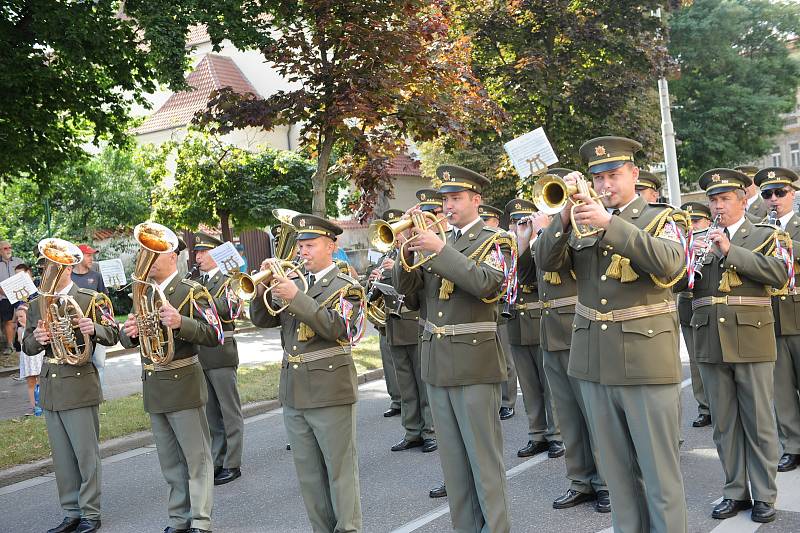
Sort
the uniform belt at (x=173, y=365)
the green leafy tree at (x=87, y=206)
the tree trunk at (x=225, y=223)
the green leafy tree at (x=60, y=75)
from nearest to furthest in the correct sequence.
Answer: the uniform belt at (x=173, y=365), the green leafy tree at (x=60, y=75), the tree trunk at (x=225, y=223), the green leafy tree at (x=87, y=206)

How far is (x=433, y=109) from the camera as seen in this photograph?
12.8m

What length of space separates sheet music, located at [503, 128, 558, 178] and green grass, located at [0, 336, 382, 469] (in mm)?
6467

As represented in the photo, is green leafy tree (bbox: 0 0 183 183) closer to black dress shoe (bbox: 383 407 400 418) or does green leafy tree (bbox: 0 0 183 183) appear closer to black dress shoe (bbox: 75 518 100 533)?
black dress shoe (bbox: 383 407 400 418)

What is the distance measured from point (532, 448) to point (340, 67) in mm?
6571

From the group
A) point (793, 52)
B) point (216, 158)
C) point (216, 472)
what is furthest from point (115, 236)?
point (793, 52)

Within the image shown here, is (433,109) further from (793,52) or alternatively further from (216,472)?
(793,52)

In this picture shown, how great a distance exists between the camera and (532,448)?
26.3ft

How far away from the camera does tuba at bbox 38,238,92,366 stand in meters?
6.69

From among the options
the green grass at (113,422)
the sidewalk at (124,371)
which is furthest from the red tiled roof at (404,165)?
the green grass at (113,422)

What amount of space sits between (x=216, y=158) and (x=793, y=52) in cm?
3447

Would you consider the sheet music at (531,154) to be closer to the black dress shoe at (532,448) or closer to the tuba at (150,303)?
the tuba at (150,303)

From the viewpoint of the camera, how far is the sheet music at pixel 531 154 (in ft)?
16.8

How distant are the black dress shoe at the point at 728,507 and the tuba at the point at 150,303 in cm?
413

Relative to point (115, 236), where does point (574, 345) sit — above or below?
below
